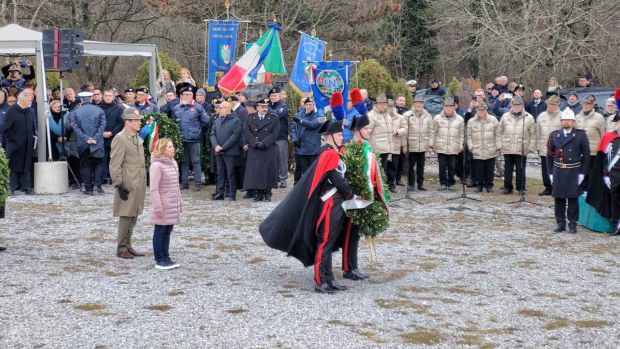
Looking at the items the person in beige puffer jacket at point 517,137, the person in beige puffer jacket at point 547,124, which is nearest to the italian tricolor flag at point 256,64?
the person in beige puffer jacket at point 517,137

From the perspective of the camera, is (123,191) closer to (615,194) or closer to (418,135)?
(615,194)

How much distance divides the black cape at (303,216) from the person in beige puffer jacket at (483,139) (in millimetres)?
8233

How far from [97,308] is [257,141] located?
702 cm

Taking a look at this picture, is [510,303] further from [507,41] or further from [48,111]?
[507,41]

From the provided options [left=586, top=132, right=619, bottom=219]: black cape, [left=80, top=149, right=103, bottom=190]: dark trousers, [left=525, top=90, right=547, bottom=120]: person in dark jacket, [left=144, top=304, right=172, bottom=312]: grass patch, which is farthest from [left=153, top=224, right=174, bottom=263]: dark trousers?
[left=525, top=90, right=547, bottom=120]: person in dark jacket

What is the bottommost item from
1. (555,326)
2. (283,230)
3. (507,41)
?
(555,326)

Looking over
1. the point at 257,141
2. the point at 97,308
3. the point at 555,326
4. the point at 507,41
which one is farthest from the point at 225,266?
the point at 507,41

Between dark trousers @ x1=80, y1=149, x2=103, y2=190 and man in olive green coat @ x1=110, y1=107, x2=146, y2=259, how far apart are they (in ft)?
19.0

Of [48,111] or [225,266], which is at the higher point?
[48,111]

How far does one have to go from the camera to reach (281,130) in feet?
54.1

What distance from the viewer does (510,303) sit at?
26.0 ft

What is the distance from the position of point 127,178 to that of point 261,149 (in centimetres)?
487

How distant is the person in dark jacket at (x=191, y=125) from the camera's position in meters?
15.7

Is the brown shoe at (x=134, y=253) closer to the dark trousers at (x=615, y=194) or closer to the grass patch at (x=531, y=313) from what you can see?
the grass patch at (x=531, y=313)
